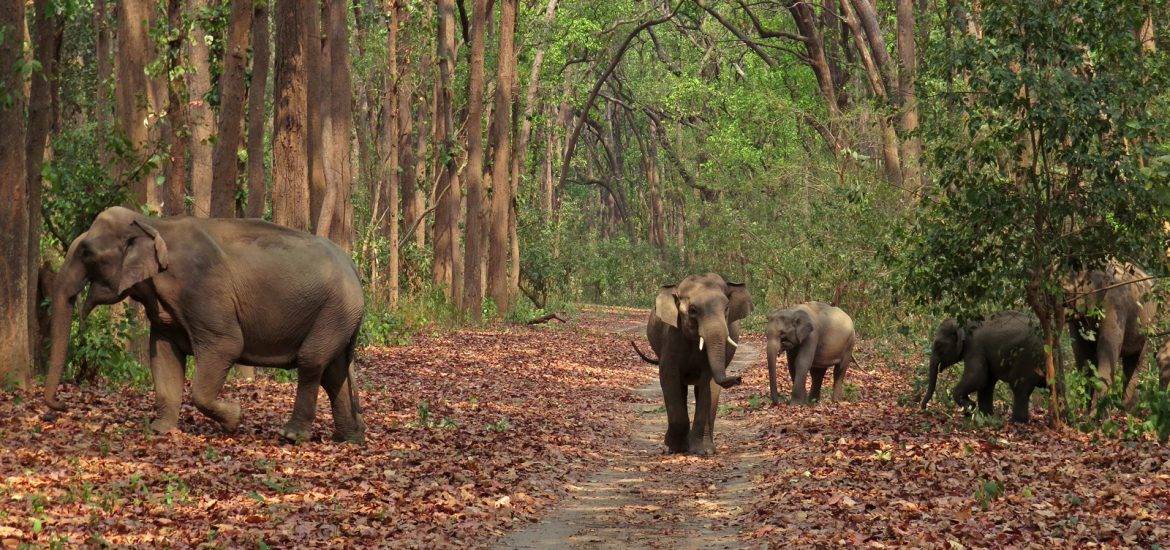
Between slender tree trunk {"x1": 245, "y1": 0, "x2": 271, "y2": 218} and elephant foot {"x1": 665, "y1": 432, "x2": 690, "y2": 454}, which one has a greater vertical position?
slender tree trunk {"x1": 245, "y1": 0, "x2": 271, "y2": 218}

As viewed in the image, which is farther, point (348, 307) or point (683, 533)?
point (348, 307)

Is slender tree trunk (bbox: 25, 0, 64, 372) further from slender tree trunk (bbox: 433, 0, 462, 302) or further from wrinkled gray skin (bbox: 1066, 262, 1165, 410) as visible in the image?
slender tree trunk (bbox: 433, 0, 462, 302)

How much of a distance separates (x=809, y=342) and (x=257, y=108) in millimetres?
8446

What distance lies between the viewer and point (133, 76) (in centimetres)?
1820

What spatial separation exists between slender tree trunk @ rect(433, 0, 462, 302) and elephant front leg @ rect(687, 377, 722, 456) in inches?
777

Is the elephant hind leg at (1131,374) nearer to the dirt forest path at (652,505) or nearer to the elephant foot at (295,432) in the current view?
the dirt forest path at (652,505)

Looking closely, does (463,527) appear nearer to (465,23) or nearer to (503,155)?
(503,155)

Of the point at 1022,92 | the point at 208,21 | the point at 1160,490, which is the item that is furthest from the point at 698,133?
the point at 1160,490

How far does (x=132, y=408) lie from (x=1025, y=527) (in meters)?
8.66

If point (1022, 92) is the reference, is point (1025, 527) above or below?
below

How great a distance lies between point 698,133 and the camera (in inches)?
2330

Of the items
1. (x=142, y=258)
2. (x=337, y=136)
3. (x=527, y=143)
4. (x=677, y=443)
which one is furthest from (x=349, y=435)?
(x=527, y=143)

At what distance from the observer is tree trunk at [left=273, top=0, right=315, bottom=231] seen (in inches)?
765

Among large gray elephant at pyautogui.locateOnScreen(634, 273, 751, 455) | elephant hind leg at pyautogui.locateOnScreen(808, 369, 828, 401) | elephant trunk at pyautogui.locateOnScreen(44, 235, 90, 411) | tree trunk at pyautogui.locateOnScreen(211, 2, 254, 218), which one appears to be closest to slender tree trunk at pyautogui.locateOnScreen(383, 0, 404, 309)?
elephant hind leg at pyautogui.locateOnScreen(808, 369, 828, 401)
